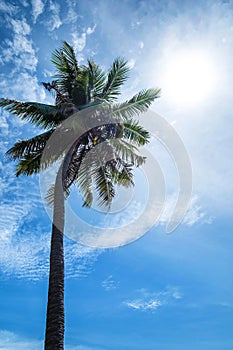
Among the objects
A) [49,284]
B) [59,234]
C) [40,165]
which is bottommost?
[49,284]

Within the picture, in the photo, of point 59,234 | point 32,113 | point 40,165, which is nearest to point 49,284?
point 59,234

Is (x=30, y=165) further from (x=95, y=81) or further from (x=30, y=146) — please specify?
(x=95, y=81)

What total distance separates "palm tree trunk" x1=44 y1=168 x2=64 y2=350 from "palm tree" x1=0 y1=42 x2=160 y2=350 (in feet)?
0.17

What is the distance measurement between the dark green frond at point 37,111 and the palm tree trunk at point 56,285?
124 inches

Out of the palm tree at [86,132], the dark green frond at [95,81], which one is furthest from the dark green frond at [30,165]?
the dark green frond at [95,81]

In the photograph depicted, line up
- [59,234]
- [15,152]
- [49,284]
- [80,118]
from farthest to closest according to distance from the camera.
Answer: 1. [15,152]
2. [80,118]
3. [59,234]
4. [49,284]

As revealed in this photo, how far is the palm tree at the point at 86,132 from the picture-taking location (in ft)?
41.7

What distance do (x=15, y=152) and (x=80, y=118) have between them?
3.27m

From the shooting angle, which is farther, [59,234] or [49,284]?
[59,234]

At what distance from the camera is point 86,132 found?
12.8 metres

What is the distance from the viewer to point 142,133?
14.3 metres

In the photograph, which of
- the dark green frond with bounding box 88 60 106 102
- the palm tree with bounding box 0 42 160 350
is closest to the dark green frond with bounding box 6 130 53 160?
the palm tree with bounding box 0 42 160 350

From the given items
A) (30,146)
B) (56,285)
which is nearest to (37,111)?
(30,146)

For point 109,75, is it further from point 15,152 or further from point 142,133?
point 15,152
